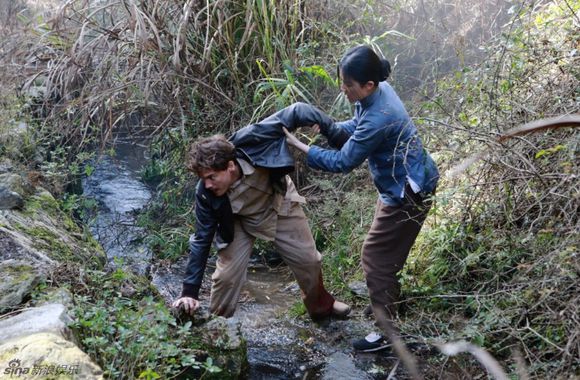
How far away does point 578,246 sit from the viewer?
2697 mm

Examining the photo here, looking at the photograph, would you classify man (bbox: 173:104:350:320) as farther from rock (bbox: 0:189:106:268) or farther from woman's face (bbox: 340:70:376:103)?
rock (bbox: 0:189:106:268)

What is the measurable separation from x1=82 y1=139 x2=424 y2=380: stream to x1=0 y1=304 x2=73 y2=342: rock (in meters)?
0.82

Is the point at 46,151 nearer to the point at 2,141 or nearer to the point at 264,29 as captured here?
the point at 2,141

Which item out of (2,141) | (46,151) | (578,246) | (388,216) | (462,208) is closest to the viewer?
(578,246)

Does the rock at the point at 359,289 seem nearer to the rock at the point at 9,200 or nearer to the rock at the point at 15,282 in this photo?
the rock at the point at 15,282

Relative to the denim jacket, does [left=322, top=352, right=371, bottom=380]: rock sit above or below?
below

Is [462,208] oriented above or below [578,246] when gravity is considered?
below

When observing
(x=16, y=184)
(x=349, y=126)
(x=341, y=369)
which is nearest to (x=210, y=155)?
(x=349, y=126)

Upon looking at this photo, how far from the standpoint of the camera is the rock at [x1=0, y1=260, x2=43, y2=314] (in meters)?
3.16

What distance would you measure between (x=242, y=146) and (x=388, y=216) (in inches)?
39.4

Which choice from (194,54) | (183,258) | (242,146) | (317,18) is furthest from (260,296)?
(317,18)

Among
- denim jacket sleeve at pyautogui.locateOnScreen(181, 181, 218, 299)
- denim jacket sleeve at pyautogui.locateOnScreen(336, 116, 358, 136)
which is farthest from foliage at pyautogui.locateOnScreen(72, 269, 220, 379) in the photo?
denim jacket sleeve at pyautogui.locateOnScreen(336, 116, 358, 136)

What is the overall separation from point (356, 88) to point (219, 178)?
96 cm

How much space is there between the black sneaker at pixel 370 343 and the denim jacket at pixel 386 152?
0.89 meters
